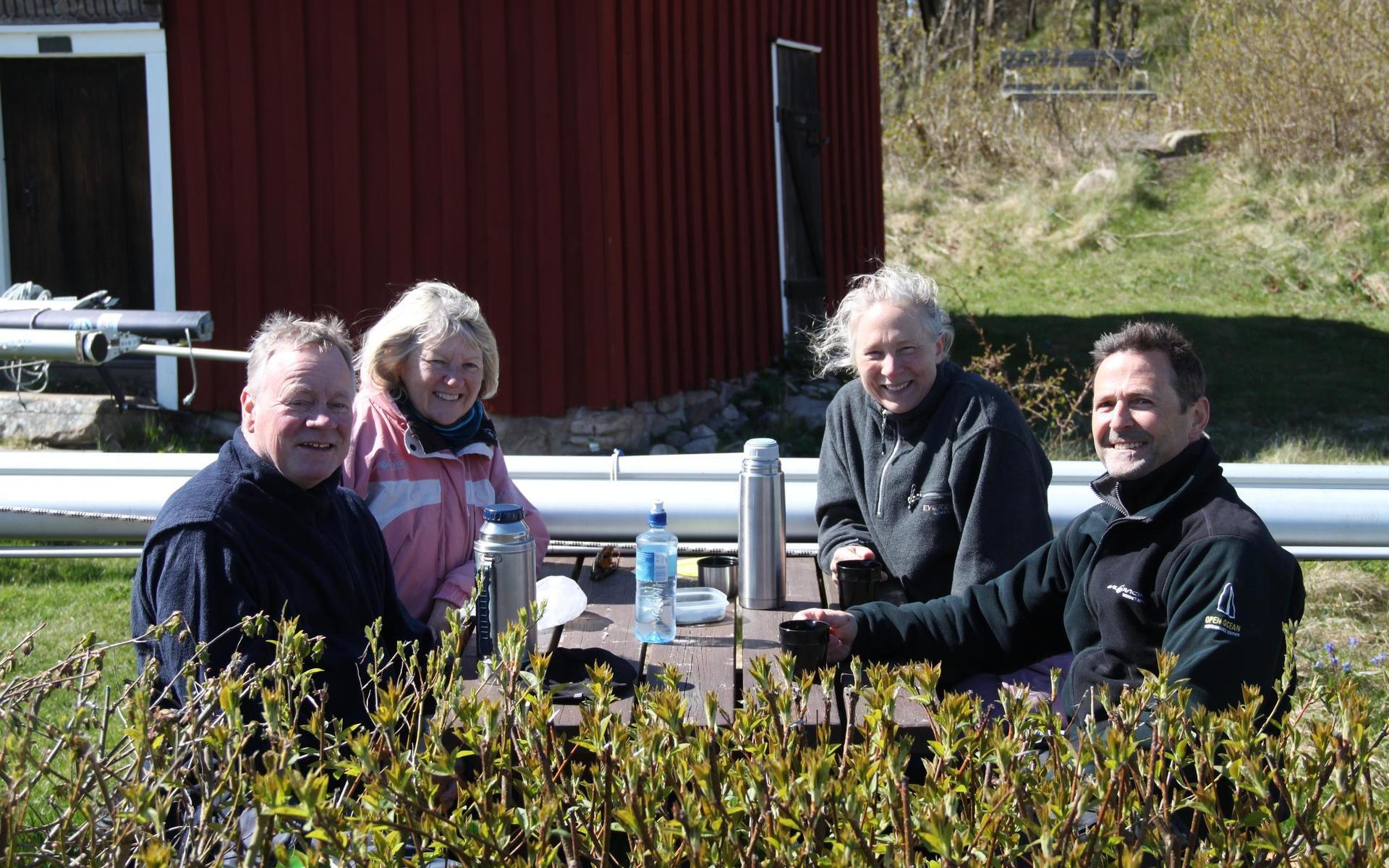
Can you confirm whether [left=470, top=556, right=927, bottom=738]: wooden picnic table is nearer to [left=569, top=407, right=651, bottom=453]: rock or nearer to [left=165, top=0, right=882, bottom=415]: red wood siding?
[left=569, top=407, right=651, bottom=453]: rock

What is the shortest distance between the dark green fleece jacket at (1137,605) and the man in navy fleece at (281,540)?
3.24 feet

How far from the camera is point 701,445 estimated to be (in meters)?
8.21

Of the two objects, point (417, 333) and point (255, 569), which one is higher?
point (417, 333)

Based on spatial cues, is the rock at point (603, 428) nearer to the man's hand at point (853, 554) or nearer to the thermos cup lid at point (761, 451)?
the man's hand at point (853, 554)

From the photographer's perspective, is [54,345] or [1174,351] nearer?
[1174,351]

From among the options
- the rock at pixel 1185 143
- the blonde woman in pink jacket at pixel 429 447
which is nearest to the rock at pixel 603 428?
the blonde woman in pink jacket at pixel 429 447

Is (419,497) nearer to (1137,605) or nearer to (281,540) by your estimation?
(281,540)

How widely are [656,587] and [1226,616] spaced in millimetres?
1041

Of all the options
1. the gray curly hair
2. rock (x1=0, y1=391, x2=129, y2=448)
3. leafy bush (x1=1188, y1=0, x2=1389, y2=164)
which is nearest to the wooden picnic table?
the gray curly hair

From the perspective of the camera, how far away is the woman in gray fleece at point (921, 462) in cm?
308

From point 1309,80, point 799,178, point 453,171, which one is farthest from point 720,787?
point 1309,80

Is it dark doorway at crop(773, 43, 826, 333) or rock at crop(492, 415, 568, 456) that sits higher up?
dark doorway at crop(773, 43, 826, 333)

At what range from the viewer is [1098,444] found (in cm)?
254

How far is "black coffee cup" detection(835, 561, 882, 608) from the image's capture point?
9.71 feet
